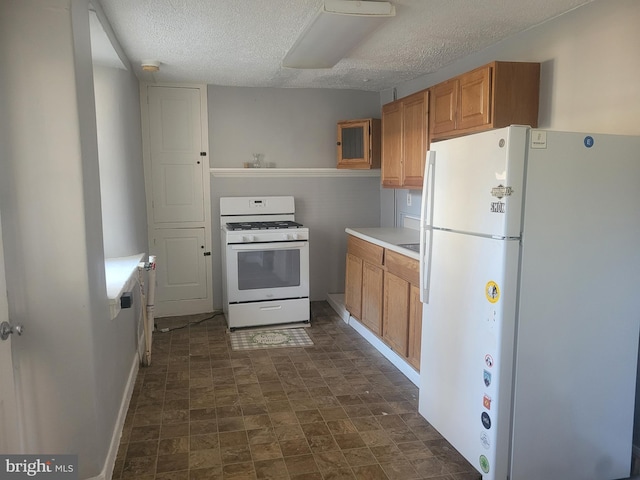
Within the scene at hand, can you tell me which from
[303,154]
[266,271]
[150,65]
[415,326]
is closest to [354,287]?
[266,271]

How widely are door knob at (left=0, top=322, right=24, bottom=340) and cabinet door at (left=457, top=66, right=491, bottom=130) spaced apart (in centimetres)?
259

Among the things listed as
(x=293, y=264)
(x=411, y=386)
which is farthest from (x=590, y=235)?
(x=293, y=264)

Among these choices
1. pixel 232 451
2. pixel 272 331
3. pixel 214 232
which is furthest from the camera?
pixel 214 232

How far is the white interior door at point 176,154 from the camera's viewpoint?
180 inches

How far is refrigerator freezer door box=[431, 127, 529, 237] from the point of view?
198cm

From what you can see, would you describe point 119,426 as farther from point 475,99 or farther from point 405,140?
point 405,140

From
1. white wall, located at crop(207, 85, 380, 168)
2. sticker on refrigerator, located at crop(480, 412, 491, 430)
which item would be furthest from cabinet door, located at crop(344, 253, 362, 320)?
sticker on refrigerator, located at crop(480, 412, 491, 430)

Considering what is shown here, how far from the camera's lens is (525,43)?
2953 mm

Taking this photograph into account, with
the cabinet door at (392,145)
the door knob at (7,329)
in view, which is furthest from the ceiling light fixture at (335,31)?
the door knob at (7,329)

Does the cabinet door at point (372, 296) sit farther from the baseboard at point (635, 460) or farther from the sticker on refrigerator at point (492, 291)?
the baseboard at point (635, 460)

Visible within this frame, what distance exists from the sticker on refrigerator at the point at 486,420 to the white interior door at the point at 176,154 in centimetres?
343

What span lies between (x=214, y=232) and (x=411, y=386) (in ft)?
8.52

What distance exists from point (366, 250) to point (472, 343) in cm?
187

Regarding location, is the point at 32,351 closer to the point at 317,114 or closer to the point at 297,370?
the point at 297,370
